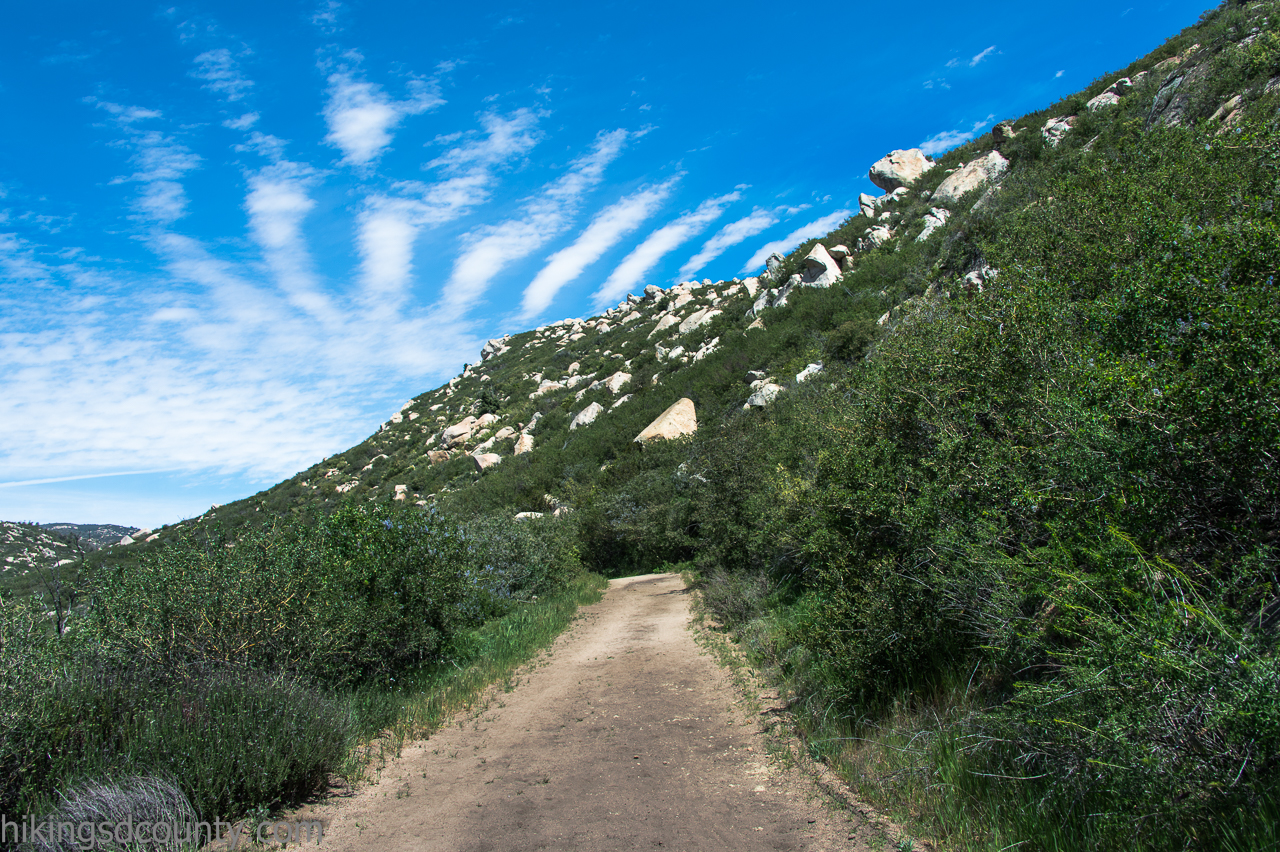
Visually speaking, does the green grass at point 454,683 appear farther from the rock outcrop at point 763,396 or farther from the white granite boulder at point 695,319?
the white granite boulder at point 695,319

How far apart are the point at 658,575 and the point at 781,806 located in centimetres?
1880

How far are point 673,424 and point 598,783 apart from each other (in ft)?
86.0

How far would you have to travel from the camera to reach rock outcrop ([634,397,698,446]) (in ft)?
101

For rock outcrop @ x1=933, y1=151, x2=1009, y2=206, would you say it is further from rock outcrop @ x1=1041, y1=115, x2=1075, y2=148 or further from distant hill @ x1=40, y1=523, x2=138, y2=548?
distant hill @ x1=40, y1=523, x2=138, y2=548

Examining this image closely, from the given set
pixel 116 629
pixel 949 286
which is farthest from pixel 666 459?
pixel 116 629

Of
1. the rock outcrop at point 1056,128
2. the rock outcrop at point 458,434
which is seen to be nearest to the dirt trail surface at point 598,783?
the rock outcrop at point 1056,128

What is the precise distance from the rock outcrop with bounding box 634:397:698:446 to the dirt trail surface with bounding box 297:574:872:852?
21.7 m

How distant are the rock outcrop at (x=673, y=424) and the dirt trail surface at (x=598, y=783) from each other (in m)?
21.7

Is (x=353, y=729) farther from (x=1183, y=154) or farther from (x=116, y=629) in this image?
(x=1183, y=154)

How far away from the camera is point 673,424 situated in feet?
103

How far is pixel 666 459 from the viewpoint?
2748 centimetres

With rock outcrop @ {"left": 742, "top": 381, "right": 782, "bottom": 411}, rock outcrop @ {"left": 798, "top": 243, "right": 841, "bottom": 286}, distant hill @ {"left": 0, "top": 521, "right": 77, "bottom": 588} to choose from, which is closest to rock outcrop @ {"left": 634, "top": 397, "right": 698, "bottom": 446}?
rock outcrop @ {"left": 742, "top": 381, "right": 782, "bottom": 411}

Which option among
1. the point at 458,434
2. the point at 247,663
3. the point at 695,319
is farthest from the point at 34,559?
the point at 695,319

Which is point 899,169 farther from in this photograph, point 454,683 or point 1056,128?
point 454,683
